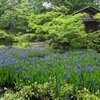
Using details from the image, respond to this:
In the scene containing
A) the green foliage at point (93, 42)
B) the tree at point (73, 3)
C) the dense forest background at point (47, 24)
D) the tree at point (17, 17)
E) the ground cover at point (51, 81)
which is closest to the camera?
the ground cover at point (51, 81)

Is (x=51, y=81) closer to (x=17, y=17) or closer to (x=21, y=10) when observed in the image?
(x=21, y=10)

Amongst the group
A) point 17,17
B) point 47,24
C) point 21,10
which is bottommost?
point 47,24

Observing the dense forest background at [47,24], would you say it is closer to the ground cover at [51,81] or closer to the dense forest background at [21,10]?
the dense forest background at [21,10]

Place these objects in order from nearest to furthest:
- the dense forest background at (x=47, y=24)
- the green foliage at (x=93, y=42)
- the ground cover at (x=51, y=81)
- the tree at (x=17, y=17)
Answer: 1. the ground cover at (x=51, y=81)
2. the dense forest background at (x=47, y=24)
3. the green foliage at (x=93, y=42)
4. the tree at (x=17, y=17)

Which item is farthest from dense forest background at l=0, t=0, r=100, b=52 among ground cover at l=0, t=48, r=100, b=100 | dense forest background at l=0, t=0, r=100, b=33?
ground cover at l=0, t=48, r=100, b=100

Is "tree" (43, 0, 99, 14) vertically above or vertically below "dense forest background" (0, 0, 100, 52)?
above

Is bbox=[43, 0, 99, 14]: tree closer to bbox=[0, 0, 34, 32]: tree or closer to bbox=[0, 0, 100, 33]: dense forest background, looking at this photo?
bbox=[0, 0, 100, 33]: dense forest background

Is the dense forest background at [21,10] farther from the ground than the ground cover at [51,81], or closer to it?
farther from the ground

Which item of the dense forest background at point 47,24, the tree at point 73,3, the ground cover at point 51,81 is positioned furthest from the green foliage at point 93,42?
the tree at point 73,3

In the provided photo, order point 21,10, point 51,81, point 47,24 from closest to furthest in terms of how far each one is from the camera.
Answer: point 51,81 → point 47,24 → point 21,10

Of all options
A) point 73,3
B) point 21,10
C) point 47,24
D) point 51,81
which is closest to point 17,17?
point 21,10

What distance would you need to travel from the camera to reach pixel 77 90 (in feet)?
11.7

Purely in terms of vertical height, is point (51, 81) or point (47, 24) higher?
point (47, 24)

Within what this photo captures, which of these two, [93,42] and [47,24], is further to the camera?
[93,42]
